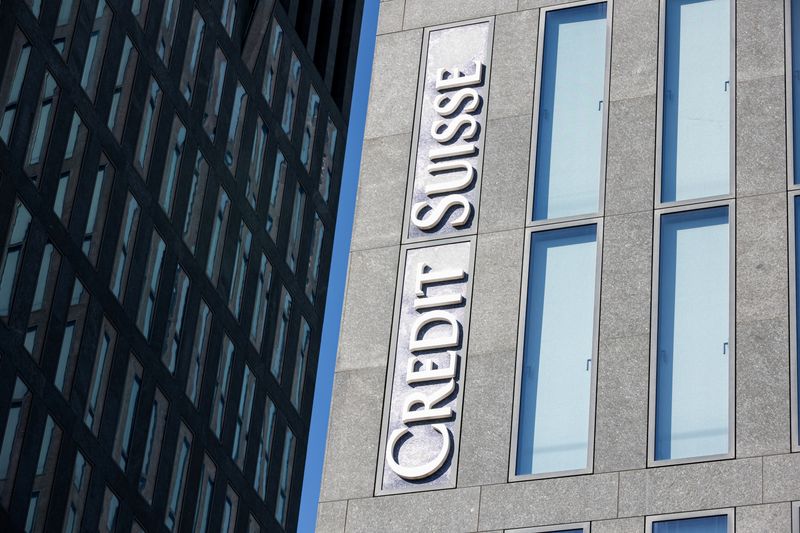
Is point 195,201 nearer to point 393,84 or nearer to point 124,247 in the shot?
point 124,247

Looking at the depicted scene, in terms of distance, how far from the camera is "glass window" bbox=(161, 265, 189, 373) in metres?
65.8

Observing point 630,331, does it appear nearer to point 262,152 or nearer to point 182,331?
point 182,331

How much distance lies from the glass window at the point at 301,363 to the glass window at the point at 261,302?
12.3 ft

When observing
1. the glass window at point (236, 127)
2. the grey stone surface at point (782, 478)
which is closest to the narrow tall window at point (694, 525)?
the grey stone surface at point (782, 478)

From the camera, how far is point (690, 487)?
23.0 metres

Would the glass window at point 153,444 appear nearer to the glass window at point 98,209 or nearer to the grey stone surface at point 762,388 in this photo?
the glass window at point 98,209

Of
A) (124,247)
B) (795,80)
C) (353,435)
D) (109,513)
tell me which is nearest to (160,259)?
(124,247)

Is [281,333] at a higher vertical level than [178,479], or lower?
higher

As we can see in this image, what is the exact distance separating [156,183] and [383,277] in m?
40.6

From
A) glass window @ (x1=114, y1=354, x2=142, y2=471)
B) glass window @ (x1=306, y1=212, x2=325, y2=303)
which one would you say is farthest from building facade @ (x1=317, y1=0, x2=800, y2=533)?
glass window @ (x1=306, y1=212, x2=325, y2=303)

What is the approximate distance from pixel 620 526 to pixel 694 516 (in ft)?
3.30

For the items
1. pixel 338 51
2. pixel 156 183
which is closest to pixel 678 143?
pixel 156 183

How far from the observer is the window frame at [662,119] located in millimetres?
25438

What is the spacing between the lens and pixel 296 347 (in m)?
79.5
